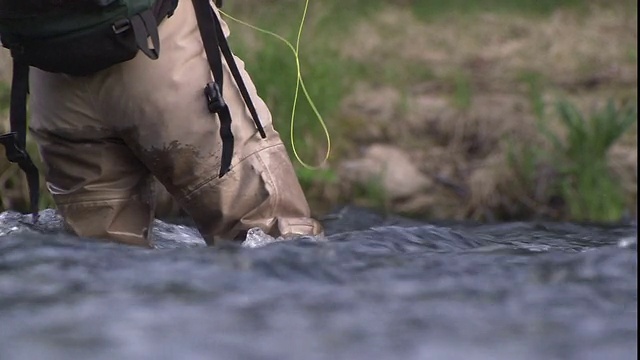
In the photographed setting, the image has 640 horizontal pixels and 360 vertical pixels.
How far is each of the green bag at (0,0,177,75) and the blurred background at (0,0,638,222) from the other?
2.00 meters

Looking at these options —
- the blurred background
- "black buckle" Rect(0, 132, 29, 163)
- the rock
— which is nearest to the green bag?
"black buckle" Rect(0, 132, 29, 163)

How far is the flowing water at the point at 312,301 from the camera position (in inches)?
73.2

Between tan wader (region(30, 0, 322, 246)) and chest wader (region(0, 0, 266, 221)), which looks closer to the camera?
chest wader (region(0, 0, 266, 221))

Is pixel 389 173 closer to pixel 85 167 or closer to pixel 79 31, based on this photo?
pixel 85 167

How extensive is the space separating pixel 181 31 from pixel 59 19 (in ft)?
1.18

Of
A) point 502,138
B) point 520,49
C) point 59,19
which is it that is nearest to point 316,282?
point 59,19

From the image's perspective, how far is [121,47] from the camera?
265cm

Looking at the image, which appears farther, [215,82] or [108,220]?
[108,220]

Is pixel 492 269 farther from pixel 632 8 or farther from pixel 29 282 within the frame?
pixel 632 8

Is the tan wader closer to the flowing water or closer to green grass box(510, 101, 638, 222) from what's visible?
the flowing water

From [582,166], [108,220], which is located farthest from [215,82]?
[582,166]

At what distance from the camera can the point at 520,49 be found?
718cm

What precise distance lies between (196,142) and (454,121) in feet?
9.95

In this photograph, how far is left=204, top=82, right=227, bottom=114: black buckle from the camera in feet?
9.16
